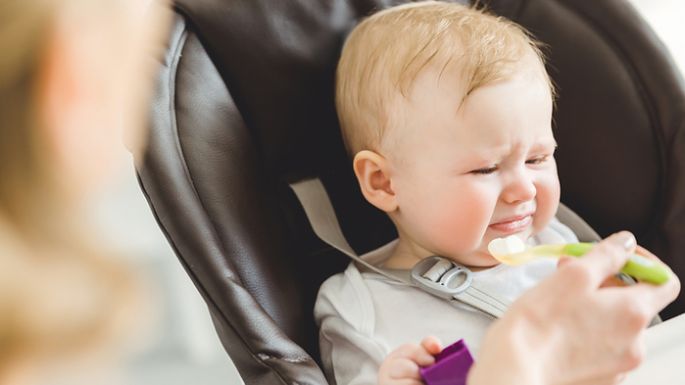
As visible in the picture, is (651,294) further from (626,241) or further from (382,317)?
(382,317)

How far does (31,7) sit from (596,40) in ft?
3.02

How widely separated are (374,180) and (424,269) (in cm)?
14

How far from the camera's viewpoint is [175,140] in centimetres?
112

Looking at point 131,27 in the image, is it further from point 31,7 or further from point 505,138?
point 505,138

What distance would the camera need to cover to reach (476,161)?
111cm

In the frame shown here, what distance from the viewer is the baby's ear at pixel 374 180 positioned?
119 centimetres

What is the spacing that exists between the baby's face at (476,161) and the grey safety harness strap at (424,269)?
3 cm

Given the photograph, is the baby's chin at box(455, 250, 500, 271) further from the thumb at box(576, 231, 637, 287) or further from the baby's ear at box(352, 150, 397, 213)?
the thumb at box(576, 231, 637, 287)

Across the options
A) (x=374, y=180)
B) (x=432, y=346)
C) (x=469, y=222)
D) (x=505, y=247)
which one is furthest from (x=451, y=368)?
(x=374, y=180)

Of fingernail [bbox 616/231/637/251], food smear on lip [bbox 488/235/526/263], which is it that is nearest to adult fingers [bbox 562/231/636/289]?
fingernail [bbox 616/231/637/251]

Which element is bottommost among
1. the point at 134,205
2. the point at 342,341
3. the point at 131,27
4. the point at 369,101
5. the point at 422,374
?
the point at 134,205

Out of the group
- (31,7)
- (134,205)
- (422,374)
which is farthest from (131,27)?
(134,205)

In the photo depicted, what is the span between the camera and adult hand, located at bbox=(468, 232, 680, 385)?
76cm

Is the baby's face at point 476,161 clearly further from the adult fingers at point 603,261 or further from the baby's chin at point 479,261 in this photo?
the adult fingers at point 603,261
